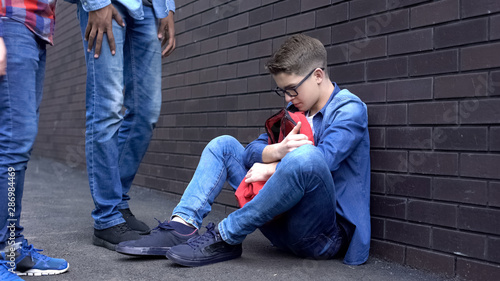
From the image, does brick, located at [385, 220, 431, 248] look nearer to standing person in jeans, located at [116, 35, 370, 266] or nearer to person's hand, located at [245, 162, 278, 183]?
standing person in jeans, located at [116, 35, 370, 266]

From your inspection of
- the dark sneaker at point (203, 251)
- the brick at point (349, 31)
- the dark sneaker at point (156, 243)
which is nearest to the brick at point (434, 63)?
the brick at point (349, 31)


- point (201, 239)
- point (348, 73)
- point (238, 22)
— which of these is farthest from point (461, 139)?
point (238, 22)

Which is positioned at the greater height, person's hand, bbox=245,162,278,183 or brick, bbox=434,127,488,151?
brick, bbox=434,127,488,151

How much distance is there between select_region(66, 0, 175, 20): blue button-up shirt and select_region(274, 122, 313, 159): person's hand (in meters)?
1.21

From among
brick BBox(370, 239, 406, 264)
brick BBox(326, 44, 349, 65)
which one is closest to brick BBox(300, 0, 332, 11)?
brick BBox(326, 44, 349, 65)

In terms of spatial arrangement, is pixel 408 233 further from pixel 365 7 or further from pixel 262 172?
pixel 365 7

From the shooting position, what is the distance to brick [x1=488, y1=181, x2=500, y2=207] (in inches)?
76.4

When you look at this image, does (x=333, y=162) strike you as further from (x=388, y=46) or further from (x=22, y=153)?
(x=22, y=153)

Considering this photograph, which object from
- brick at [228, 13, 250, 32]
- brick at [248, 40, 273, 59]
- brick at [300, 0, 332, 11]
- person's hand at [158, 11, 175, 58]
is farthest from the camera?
brick at [228, 13, 250, 32]

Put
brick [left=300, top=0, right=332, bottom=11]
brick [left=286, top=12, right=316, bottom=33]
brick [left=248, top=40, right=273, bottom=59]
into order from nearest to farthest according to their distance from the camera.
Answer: brick [left=300, top=0, right=332, bottom=11] → brick [left=286, top=12, right=316, bottom=33] → brick [left=248, top=40, right=273, bottom=59]

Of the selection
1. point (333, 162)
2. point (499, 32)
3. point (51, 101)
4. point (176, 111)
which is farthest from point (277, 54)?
point (51, 101)

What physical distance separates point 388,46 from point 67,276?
191cm

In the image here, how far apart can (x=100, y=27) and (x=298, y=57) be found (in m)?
1.10

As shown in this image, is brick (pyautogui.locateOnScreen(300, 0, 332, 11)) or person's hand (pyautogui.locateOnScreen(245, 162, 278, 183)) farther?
brick (pyautogui.locateOnScreen(300, 0, 332, 11))
